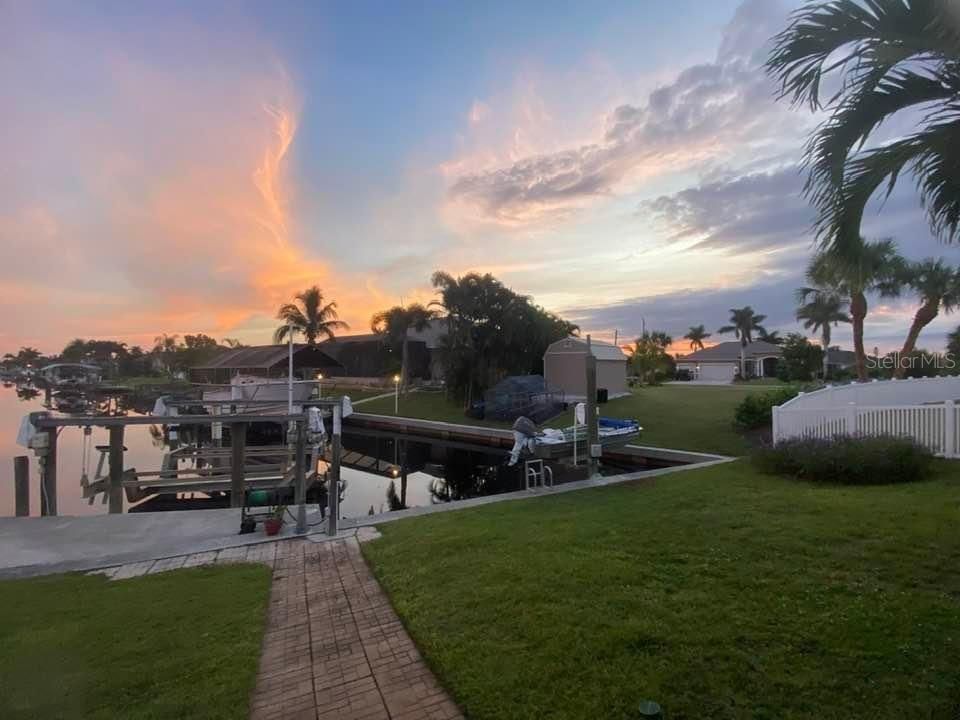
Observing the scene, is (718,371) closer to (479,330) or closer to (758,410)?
(479,330)

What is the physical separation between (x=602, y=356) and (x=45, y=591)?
2328 centimetres

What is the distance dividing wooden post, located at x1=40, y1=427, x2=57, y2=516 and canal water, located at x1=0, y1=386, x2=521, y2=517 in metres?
2.95

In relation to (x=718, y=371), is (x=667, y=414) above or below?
below

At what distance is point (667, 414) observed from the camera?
20.3 m

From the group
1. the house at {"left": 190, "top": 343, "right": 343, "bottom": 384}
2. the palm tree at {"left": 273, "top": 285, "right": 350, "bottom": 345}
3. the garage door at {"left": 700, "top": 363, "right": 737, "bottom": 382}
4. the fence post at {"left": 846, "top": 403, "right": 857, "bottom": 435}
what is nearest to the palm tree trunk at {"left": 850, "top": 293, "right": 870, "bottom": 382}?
the fence post at {"left": 846, "top": 403, "right": 857, "bottom": 435}

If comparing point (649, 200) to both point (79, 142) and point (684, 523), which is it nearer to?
point (684, 523)

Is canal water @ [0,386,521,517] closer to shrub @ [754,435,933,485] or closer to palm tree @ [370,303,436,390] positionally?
shrub @ [754,435,933,485]

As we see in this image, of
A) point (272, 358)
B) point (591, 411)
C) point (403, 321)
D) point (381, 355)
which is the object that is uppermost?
point (403, 321)

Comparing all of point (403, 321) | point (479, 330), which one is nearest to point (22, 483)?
point (479, 330)

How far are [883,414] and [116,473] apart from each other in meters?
16.9

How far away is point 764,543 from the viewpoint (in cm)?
484

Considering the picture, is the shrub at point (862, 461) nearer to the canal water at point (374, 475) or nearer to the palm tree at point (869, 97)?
the palm tree at point (869, 97)

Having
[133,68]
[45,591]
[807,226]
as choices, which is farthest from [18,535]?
[807,226]

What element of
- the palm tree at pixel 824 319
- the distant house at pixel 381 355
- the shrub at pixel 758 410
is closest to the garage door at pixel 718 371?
the palm tree at pixel 824 319
